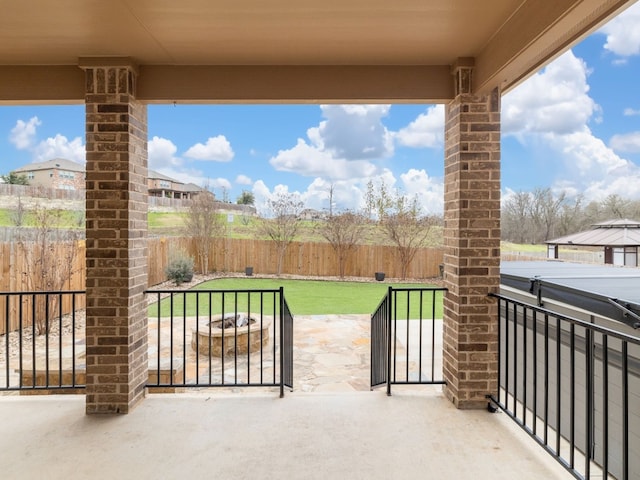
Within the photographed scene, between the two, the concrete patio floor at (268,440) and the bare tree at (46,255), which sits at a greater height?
the bare tree at (46,255)

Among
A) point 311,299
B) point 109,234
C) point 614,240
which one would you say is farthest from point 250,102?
point 311,299

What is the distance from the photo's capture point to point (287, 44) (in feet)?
7.82

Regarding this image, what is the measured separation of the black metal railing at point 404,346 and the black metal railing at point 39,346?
242 cm

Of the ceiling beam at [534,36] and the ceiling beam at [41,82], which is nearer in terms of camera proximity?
the ceiling beam at [534,36]

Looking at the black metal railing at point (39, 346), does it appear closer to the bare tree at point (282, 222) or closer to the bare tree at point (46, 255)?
the bare tree at point (46, 255)

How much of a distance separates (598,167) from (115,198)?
864 cm

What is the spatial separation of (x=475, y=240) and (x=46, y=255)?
20.8 ft

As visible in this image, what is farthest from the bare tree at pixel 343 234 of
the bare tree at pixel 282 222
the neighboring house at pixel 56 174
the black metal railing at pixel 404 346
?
the neighboring house at pixel 56 174

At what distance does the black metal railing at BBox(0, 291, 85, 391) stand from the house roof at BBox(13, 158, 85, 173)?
3.34 metres

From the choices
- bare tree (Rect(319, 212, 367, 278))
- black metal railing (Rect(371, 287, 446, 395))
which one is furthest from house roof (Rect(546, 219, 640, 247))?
bare tree (Rect(319, 212, 367, 278))

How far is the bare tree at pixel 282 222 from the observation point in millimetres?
11883

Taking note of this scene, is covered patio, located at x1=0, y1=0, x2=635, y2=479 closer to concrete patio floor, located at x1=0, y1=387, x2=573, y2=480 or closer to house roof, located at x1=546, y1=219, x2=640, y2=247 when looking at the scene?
concrete patio floor, located at x1=0, y1=387, x2=573, y2=480

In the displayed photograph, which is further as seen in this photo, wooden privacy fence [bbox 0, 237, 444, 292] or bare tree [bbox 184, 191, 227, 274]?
wooden privacy fence [bbox 0, 237, 444, 292]

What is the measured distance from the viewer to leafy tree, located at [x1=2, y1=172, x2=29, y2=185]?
740 centimetres
